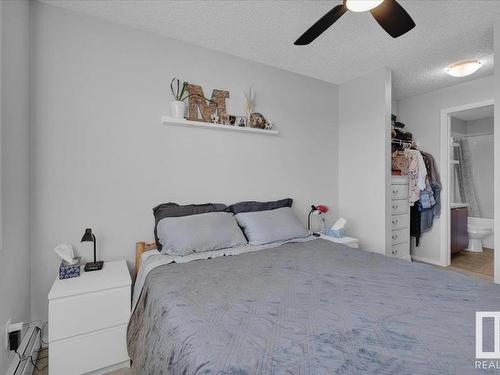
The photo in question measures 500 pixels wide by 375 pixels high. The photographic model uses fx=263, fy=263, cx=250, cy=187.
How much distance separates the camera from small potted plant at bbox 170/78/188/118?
2.33 meters

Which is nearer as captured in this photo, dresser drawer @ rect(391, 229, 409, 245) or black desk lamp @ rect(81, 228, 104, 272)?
black desk lamp @ rect(81, 228, 104, 272)

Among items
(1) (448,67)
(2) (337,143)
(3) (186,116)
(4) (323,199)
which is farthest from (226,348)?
(1) (448,67)

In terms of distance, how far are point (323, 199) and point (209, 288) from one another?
7.70ft

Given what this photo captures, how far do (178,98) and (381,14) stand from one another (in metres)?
1.67

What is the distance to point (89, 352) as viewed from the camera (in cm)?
161

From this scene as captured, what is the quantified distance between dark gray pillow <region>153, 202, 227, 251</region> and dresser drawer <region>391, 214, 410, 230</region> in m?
2.33

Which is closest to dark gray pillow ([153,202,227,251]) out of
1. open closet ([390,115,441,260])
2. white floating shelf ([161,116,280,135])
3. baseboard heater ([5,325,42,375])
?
white floating shelf ([161,116,280,135])

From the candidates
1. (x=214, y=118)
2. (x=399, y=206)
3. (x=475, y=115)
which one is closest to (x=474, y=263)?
(x=399, y=206)

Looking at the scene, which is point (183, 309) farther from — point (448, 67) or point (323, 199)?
point (448, 67)

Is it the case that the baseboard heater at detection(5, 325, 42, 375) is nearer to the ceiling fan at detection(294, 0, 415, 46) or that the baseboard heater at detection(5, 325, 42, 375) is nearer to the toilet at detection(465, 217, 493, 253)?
the ceiling fan at detection(294, 0, 415, 46)

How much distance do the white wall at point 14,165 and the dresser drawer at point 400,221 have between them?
145 inches

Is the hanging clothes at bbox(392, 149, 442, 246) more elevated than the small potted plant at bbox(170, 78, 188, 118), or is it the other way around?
the small potted plant at bbox(170, 78, 188, 118)

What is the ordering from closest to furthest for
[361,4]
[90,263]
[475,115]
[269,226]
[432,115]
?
[361,4], [90,263], [269,226], [432,115], [475,115]

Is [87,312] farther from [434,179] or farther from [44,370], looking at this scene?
[434,179]
